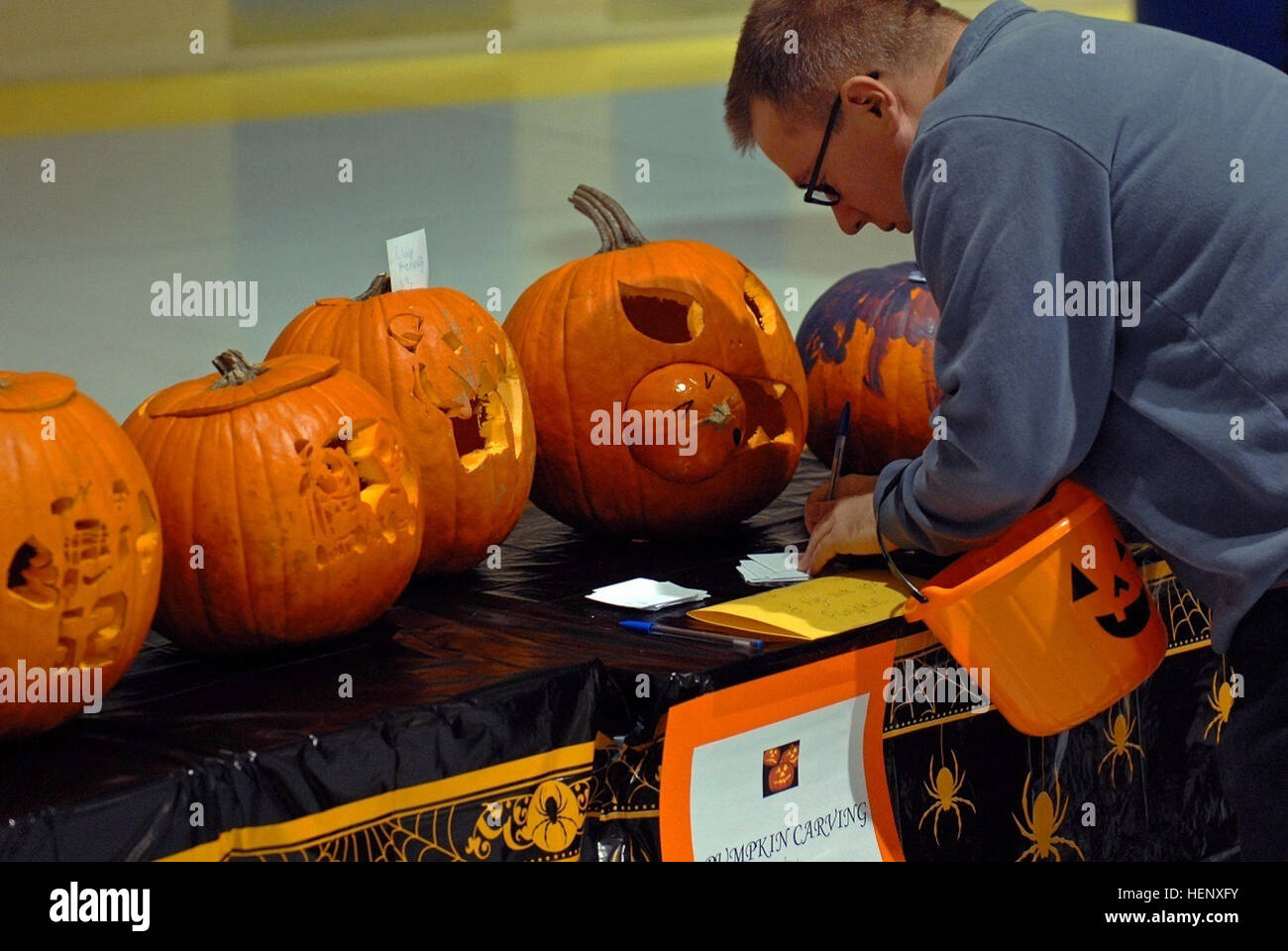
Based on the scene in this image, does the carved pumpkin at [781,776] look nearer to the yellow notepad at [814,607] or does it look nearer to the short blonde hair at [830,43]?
the yellow notepad at [814,607]

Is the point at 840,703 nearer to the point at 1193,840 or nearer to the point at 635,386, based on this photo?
the point at 635,386

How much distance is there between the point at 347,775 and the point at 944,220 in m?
0.83

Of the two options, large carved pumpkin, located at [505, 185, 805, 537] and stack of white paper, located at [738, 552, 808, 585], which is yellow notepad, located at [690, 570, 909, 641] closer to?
stack of white paper, located at [738, 552, 808, 585]

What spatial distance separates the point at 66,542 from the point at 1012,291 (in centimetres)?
97

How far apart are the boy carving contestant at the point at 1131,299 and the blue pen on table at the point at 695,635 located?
0.94ft

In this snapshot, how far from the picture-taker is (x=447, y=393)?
189 centimetres

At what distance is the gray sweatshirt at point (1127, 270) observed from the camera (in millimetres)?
1375

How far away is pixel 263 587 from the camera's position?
1.53m

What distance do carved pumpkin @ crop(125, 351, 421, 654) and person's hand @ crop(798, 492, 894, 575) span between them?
0.58m

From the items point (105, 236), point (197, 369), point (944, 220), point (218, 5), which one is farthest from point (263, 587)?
point (218, 5)

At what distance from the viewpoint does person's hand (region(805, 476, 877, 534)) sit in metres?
2.01

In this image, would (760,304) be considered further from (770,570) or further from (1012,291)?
(1012,291)

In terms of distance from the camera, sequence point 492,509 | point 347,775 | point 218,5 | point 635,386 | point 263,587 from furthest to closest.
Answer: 1. point 218,5
2. point 635,386
3. point 492,509
4. point 263,587
5. point 347,775

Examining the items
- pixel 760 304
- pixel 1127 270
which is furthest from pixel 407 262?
pixel 1127 270
